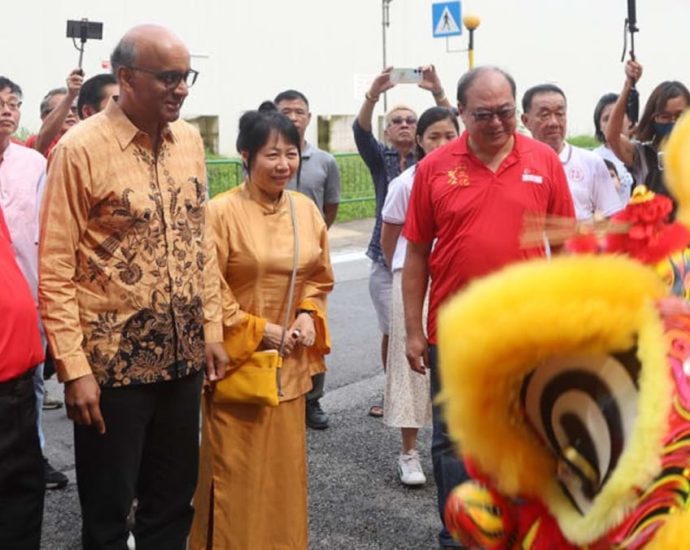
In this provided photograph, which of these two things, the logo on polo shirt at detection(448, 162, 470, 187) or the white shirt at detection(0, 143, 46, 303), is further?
the white shirt at detection(0, 143, 46, 303)

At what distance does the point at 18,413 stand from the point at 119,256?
55 centimetres

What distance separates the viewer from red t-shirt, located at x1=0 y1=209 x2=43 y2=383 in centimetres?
275

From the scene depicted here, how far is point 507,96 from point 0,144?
2.29 meters

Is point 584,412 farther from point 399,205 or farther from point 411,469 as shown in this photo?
point 411,469

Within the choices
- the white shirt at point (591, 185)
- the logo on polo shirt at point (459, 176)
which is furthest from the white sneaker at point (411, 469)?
the logo on polo shirt at point (459, 176)

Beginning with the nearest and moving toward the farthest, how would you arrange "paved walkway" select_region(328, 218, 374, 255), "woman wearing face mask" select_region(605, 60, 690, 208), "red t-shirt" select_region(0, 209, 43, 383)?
"red t-shirt" select_region(0, 209, 43, 383) < "woman wearing face mask" select_region(605, 60, 690, 208) < "paved walkway" select_region(328, 218, 374, 255)


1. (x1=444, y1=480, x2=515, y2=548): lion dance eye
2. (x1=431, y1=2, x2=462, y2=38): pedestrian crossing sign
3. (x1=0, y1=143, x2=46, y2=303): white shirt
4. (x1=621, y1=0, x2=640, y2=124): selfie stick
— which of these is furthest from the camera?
(x1=431, y1=2, x2=462, y2=38): pedestrian crossing sign

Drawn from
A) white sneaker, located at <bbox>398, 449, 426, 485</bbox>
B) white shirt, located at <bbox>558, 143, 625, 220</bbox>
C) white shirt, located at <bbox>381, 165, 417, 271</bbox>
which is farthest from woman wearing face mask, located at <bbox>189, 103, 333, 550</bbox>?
white shirt, located at <bbox>558, 143, 625, 220</bbox>

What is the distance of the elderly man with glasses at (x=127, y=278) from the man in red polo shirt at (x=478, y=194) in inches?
34.6

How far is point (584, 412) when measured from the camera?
165 cm

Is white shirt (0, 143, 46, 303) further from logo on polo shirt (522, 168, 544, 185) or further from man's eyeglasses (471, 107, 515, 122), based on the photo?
logo on polo shirt (522, 168, 544, 185)

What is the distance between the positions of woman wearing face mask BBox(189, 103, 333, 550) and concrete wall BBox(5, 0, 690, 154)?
30.5 feet

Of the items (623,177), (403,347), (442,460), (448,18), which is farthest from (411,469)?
(448,18)

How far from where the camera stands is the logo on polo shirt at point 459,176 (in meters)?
3.45
